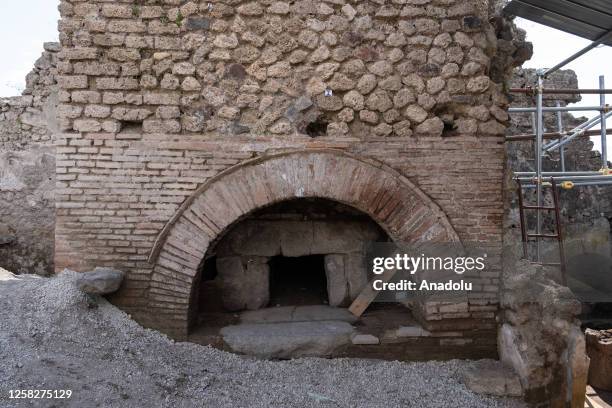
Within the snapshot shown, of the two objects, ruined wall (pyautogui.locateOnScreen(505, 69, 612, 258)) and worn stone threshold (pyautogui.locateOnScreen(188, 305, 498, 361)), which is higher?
ruined wall (pyautogui.locateOnScreen(505, 69, 612, 258))

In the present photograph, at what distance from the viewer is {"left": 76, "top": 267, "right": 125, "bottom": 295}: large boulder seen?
3.65 meters

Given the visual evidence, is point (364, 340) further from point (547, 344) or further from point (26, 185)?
point (26, 185)

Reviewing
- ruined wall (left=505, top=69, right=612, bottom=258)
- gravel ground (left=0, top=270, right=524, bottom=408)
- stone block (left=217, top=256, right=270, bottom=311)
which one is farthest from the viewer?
ruined wall (left=505, top=69, right=612, bottom=258)

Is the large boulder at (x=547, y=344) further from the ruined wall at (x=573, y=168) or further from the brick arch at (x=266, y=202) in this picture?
the ruined wall at (x=573, y=168)

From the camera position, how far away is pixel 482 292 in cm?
403

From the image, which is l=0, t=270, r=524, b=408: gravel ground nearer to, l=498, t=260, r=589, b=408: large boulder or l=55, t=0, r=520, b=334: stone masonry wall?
l=498, t=260, r=589, b=408: large boulder

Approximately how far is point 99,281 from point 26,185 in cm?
397

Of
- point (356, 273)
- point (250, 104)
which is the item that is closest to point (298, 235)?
point (356, 273)

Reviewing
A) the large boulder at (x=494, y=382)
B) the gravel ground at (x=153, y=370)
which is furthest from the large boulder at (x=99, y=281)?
the large boulder at (x=494, y=382)

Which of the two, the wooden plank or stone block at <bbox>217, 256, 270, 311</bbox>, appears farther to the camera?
stone block at <bbox>217, 256, 270, 311</bbox>

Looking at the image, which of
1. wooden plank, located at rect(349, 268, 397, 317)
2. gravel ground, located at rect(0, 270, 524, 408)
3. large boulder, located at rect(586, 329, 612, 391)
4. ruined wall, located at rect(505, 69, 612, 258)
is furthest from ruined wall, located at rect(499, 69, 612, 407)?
ruined wall, located at rect(505, 69, 612, 258)

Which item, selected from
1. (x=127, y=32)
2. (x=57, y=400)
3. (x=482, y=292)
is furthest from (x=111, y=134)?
(x=482, y=292)

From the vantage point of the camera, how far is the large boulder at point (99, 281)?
365cm

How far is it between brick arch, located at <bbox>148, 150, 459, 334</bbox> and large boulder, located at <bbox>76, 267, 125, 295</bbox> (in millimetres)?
293
